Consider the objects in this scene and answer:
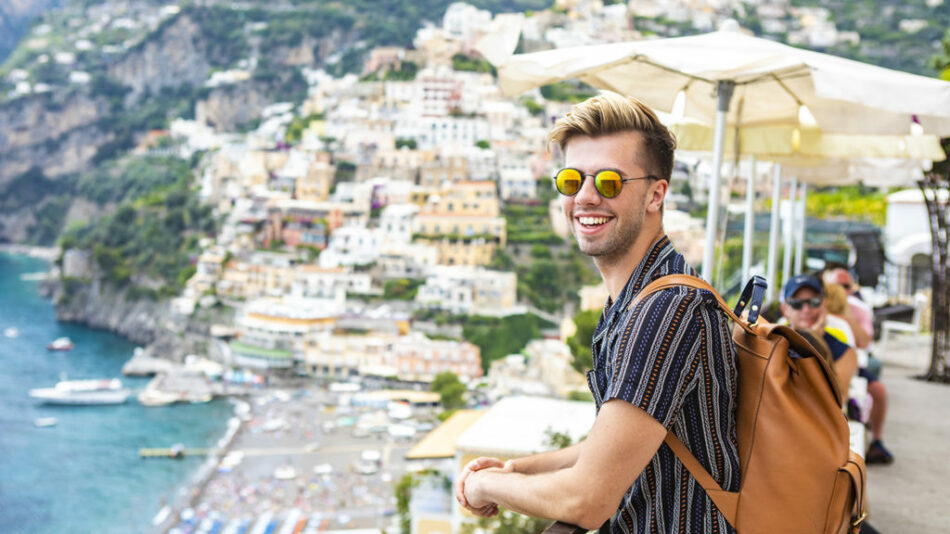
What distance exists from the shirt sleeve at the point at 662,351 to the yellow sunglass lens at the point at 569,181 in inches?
6.5

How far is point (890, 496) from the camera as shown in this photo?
7.01 ft

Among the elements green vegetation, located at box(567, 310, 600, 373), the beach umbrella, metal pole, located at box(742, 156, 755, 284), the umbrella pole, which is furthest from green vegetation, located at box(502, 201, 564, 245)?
the umbrella pole

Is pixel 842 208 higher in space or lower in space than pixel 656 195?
lower

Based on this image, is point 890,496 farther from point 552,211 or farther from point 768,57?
point 552,211

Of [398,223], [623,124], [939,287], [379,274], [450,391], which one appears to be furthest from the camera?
[398,223]

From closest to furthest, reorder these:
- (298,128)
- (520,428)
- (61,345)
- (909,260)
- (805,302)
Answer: (805,302) < (520,428) < (909,260) < (61,345) < (298,128)

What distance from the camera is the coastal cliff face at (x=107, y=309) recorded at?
4000cm

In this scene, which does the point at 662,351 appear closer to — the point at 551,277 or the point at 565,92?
the point at 551,277

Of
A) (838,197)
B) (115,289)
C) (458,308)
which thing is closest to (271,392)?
(458,308)

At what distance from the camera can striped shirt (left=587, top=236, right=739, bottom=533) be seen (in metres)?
0.71

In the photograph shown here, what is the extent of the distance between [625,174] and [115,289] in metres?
45.9

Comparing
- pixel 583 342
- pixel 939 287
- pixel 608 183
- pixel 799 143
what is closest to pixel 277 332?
pixel 583 342

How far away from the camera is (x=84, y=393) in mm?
30750

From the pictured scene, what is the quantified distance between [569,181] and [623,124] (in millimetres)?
79
